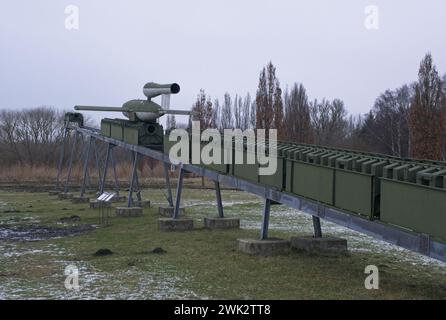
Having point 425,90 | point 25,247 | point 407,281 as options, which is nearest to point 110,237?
point 25,247

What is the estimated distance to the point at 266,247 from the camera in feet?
48.2

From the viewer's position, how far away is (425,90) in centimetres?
3759

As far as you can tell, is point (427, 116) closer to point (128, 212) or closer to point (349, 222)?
point (128, 212)

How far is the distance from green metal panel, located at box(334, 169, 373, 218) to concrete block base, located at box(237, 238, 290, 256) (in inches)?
133

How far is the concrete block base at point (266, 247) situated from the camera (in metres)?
14.6

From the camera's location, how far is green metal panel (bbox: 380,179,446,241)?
29.1 ft

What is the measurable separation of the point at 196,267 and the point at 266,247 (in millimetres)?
2239

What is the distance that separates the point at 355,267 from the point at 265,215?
287cm

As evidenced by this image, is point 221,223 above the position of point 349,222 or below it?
below

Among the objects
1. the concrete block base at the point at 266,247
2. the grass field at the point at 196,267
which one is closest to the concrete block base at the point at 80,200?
the grass field at the point at 196,267

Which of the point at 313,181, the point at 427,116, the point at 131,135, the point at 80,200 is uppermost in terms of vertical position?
the point at 427,116

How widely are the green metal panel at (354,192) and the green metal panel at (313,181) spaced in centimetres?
31

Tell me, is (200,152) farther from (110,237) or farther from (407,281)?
(407,281)

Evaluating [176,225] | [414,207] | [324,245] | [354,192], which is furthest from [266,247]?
[176,225]
